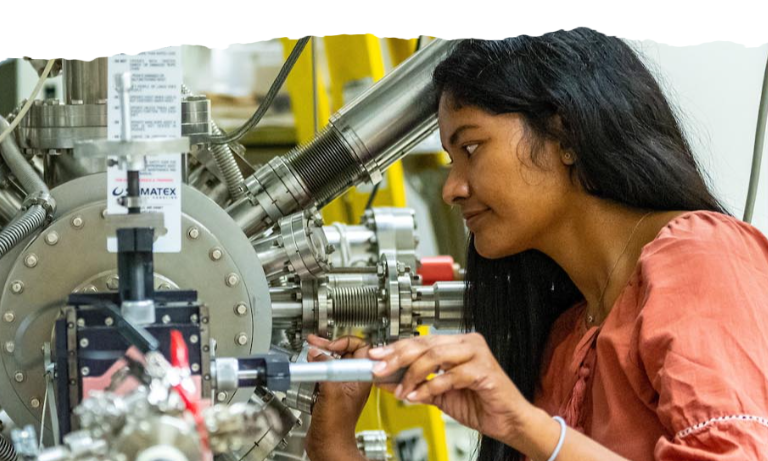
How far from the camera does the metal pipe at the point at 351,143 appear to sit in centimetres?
145

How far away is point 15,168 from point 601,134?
27.5 inches

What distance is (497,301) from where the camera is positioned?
155cm

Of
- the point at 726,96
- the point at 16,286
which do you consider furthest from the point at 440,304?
the point at 726,96

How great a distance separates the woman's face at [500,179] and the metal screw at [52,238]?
459 mm

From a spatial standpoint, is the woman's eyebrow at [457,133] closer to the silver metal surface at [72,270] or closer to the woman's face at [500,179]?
the woman's face at [500,179]

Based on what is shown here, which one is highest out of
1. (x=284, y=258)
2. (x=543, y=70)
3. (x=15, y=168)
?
(x=543, y=70)

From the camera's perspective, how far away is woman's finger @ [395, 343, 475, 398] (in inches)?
40.3

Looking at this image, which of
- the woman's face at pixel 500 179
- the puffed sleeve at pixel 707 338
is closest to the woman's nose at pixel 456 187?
the woman's face at pixel 500 179

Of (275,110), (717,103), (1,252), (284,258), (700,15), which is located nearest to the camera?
(700,15)

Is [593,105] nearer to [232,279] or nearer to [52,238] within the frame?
[232,279]

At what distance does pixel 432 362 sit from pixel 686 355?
27 centimetres

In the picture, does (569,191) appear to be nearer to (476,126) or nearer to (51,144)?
(476,126)

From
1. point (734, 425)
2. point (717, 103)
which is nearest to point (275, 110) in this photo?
point (717, 103)

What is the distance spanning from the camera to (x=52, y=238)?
48.7 inches
